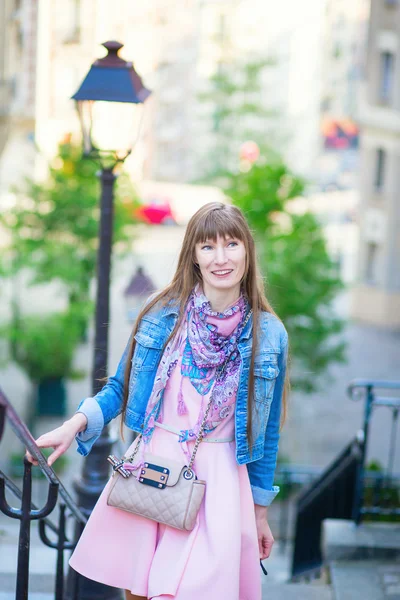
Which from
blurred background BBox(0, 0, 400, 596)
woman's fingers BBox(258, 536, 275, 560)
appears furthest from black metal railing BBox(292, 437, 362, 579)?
woman's fingers BBox(258, 536, 275, 560)

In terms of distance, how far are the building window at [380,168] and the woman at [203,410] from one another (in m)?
22.6

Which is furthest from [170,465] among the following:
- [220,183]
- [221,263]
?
[220,183]

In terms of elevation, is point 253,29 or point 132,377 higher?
point 253,29

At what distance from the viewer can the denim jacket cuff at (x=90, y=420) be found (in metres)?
2.40

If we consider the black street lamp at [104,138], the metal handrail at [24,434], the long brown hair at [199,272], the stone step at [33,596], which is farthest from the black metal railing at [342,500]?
the metal handrail at [24,434]

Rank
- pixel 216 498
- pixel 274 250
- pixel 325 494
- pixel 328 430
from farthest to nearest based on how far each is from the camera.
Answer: pixel 328 430
pixel 274 250
pixel 325 494
pixel 216 498

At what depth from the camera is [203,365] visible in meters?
2.39

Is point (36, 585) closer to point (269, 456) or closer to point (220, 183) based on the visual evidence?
point (269, 456)

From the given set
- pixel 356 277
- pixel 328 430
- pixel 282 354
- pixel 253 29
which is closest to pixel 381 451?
pixel 328 430

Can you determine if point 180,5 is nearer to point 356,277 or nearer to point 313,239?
point 356,277

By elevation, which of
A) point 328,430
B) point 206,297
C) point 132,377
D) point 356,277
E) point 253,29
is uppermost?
point 253,29

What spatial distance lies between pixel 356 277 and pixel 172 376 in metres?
22.3

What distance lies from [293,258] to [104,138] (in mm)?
7586

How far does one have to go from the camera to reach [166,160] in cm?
3919
